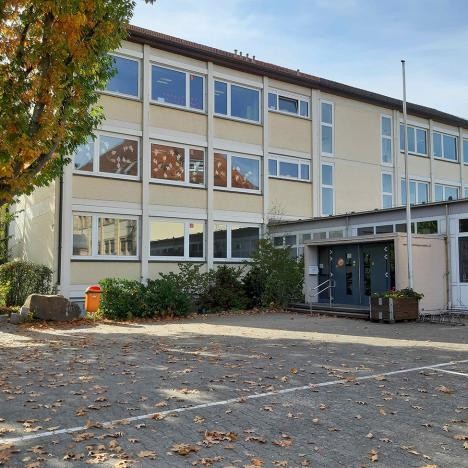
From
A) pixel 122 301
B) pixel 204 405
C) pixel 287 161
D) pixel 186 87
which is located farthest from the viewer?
pixel 287 161

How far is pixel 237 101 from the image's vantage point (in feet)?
78.6

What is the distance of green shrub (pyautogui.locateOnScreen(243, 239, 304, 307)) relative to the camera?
20.8 metres

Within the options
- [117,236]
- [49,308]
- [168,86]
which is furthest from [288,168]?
[49,308]

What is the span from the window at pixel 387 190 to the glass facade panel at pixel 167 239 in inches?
452

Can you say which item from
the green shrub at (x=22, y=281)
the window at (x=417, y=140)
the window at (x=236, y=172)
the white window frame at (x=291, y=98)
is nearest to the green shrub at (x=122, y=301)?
the green shrub at (x=22, y=281)

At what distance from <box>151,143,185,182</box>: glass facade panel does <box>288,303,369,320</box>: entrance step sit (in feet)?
22.2

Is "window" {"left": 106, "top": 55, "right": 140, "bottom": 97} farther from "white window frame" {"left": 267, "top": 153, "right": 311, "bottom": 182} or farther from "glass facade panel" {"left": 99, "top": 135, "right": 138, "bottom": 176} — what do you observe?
"white window frame" {"left": 267, "top": 153, "right": 311, "bottom": 182}

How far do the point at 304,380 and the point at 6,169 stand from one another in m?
6.58

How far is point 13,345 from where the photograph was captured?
11.9 metres

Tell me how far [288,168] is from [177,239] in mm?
6415

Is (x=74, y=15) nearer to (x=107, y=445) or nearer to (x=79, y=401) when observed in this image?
(x=79, y=401)

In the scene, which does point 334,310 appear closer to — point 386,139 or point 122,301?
point 122,301

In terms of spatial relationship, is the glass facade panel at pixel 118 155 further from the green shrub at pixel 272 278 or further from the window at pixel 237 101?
the green shrub at pixel 272 278

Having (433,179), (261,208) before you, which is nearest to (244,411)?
(261,208)
